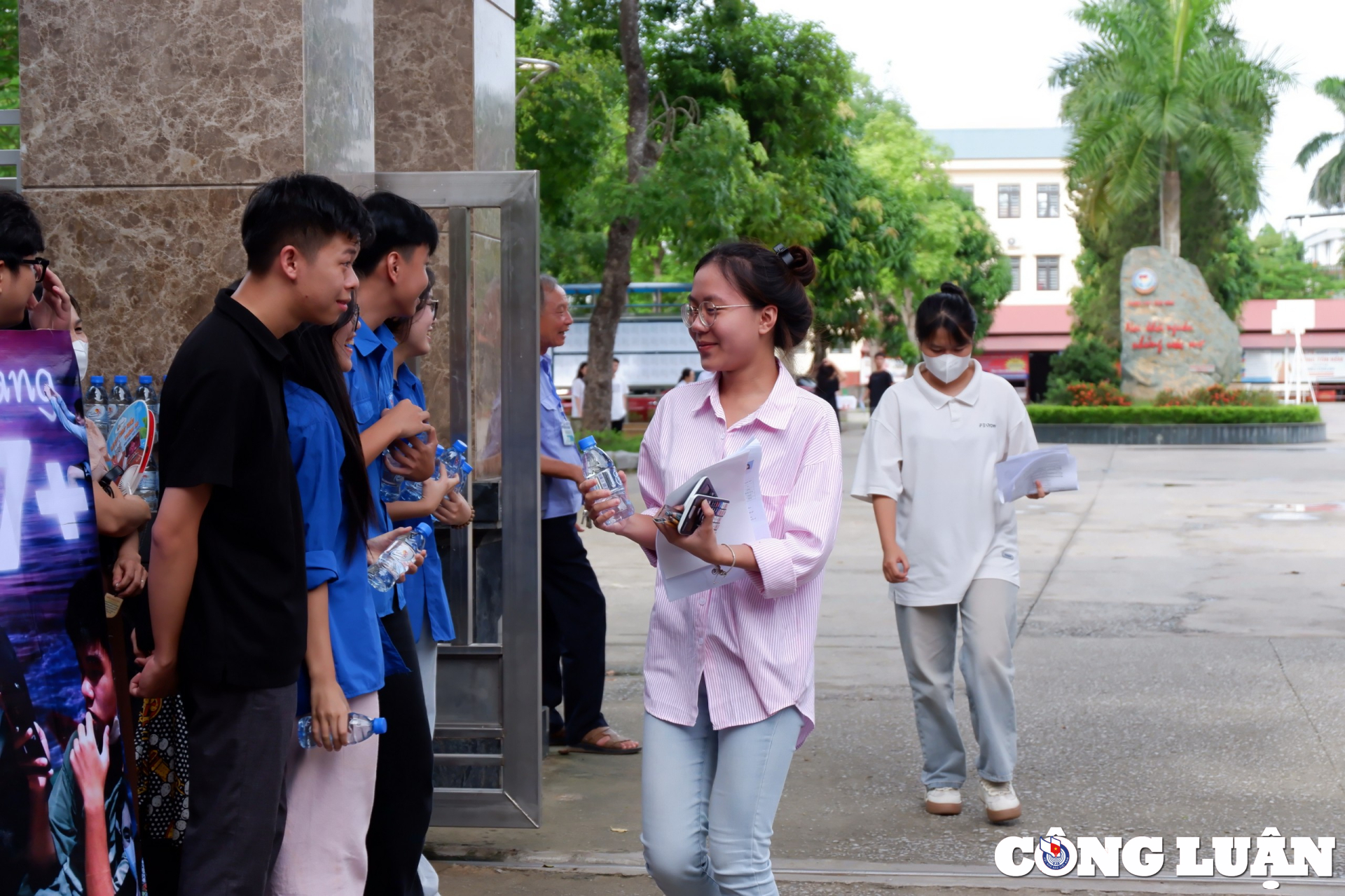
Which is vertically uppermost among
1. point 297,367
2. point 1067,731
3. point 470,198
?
point 470,198

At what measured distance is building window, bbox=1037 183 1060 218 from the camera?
7731cm

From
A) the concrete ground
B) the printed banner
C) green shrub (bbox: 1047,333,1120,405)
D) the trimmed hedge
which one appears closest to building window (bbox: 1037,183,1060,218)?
green shrub (bbox: 1047,333,1120,405)

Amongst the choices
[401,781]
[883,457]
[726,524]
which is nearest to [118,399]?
[401,781]

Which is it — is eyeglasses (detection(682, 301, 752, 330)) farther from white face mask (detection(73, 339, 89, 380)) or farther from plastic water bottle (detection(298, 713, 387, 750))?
white face mask (detection(73, 339, 89, 380))

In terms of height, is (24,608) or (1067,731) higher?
(24,608)

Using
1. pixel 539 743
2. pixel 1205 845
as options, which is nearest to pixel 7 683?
pixel 539 743

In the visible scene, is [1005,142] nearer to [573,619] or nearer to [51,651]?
[573,619]

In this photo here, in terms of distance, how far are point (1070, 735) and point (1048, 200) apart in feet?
249

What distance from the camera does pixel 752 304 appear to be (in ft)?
10.3

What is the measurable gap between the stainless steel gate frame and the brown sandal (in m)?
1.20

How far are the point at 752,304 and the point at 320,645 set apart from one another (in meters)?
1.17

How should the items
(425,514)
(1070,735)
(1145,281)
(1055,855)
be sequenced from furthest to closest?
1. (1145,281)
2. (1070,735)
3. (1055,855)
4. (425,514)

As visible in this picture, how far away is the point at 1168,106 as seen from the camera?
104 ft

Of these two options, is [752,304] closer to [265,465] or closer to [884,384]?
[265,465]
